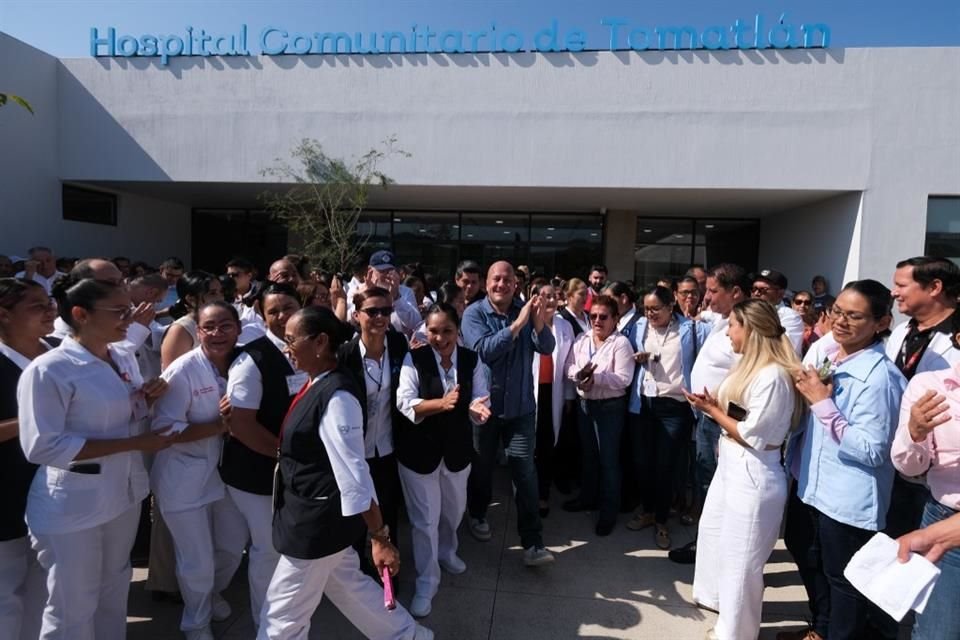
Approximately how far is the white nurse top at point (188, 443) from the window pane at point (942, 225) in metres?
12.6

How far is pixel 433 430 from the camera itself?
3.13 m

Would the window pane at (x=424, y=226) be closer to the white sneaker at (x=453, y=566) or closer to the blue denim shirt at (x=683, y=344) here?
the blue denim shirt at (x=683, y=344)

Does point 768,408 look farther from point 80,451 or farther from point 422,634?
point 80,451

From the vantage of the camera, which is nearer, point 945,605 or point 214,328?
point 945,605

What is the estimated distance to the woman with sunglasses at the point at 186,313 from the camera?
2.94 metres

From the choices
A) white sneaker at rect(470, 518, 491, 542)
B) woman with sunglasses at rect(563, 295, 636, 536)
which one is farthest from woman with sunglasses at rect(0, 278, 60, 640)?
woman with sunglasses at rect(563, 295, 636, 536)

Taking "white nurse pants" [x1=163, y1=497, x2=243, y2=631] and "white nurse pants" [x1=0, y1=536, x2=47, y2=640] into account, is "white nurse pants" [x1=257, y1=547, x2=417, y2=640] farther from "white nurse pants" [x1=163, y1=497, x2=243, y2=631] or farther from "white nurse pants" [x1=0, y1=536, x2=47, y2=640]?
"white nurse pants" [x1=0, y1=536, x2=47, y2=640]

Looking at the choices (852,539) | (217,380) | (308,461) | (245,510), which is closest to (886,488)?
(852,539)

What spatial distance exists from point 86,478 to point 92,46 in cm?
1376

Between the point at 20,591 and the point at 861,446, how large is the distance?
3.69 metres

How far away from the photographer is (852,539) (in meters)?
2.39

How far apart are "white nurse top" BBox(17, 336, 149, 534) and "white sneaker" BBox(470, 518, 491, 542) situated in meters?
2.33

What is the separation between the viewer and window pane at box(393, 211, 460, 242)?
1502 cm

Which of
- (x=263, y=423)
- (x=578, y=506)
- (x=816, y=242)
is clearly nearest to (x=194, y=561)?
(x=263, y=423)
